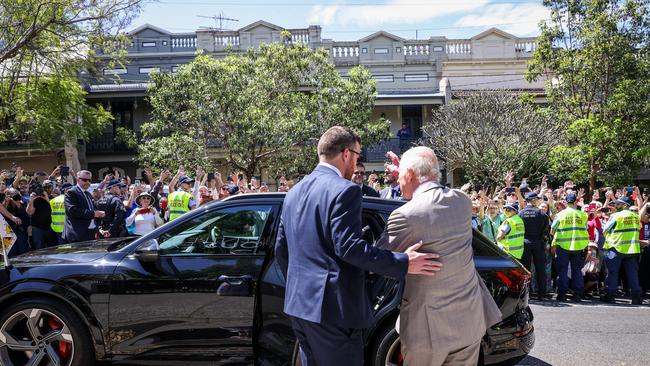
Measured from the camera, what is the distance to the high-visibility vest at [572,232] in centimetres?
1005

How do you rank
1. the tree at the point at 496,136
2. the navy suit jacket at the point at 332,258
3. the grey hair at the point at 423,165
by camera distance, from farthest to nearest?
the tree at the point at 496,136 → the grey hair at the point at 423,165 → the navy suit jacket at the point at 332,258

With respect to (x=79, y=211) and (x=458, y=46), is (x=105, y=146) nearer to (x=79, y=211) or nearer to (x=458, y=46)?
(x=458, y=46)

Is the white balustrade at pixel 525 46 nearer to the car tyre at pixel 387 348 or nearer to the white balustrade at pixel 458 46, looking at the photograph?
the white balustrade at pixel 458 46

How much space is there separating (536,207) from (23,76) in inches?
595

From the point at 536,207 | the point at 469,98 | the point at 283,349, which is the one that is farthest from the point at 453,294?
the point at 469,98

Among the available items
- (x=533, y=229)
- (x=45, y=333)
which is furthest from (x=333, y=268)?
(x=533, y=229)

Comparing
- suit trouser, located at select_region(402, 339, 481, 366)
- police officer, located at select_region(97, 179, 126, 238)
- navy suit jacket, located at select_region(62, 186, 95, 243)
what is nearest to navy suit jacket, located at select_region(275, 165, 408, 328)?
suit trouser, located at select_region(402, 339, 481, 366)

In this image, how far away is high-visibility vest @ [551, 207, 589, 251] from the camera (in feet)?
33.0

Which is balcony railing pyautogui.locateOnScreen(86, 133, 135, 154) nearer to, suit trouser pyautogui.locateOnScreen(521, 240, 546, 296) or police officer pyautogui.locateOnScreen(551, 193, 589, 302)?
suit trouser pyautogui.locateOnScreen(521, 240, 546, 296)

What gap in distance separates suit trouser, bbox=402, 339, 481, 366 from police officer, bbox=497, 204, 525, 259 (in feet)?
22.9

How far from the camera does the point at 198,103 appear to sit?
780 inches

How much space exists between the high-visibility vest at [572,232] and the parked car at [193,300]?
19.6ft

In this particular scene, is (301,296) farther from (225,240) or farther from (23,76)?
(23,76)

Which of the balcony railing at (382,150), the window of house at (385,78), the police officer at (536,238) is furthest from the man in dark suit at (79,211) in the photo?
the window of house at (385,78)
